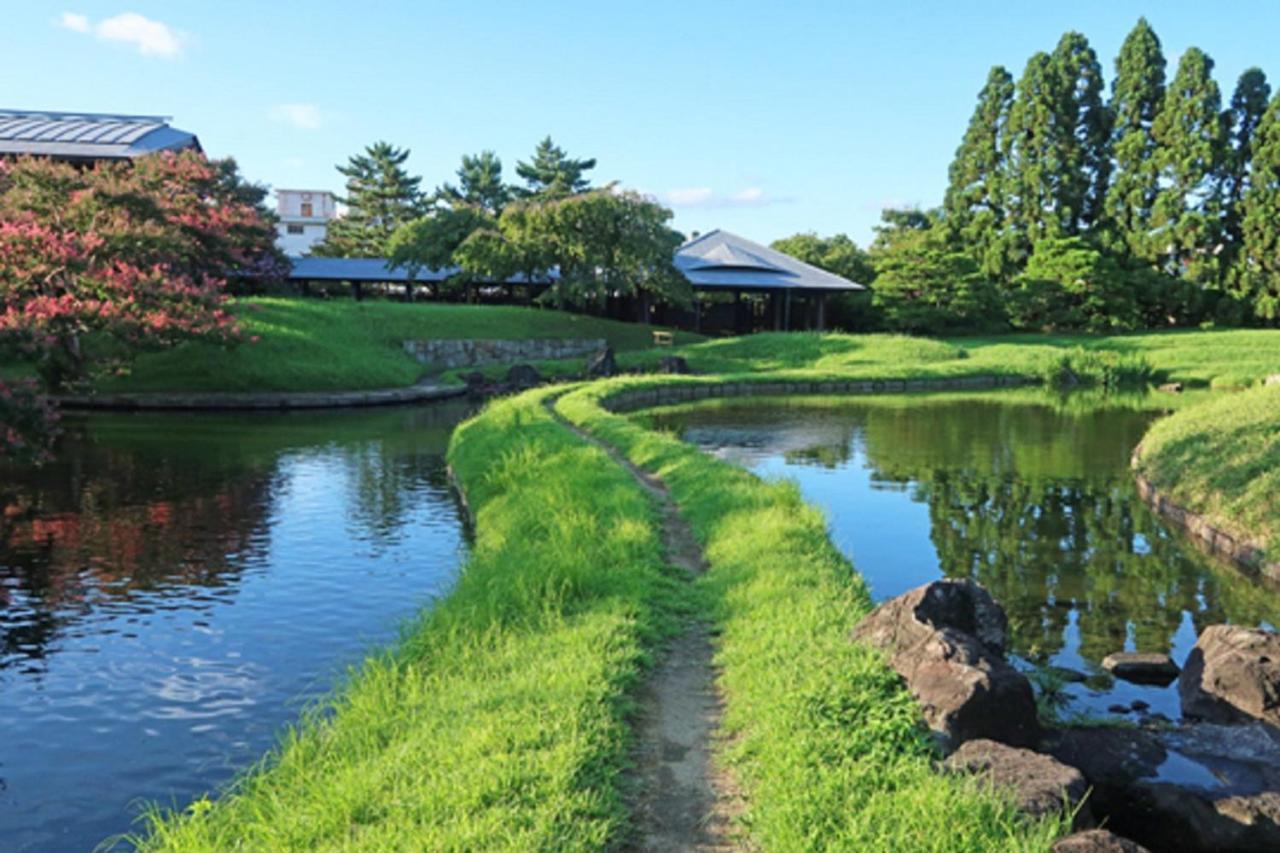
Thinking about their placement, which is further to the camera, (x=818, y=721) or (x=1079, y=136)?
(x=1079, y=136)

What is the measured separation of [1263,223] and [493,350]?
1403 inches

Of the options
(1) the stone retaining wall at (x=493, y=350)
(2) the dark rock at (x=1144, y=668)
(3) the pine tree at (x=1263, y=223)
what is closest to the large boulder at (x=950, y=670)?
(2) the dark rock at (x=1144, y=668)

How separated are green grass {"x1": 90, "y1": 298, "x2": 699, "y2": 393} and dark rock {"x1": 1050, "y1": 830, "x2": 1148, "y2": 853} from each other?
84.1 ft

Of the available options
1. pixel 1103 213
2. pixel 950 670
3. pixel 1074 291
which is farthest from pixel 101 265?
pixel 1103 213

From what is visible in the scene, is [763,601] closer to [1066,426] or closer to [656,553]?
[656,553]

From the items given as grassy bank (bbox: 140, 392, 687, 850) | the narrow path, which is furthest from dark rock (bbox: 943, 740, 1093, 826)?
grassy bank (bbox: 140, 392, 687, 850)

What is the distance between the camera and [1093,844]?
3.97 m

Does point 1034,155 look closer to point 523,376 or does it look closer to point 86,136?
point 523,376

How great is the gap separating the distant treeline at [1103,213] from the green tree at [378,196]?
3088cm

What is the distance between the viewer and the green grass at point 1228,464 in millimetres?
11461

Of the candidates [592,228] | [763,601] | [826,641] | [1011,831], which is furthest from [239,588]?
[592,228]

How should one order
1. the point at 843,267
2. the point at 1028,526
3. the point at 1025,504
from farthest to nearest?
1. the point at 843,267
2. the point at 1025,504
3. the point at 1028,526

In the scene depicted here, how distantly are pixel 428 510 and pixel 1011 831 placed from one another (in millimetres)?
10909

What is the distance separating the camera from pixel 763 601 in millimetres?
7582
